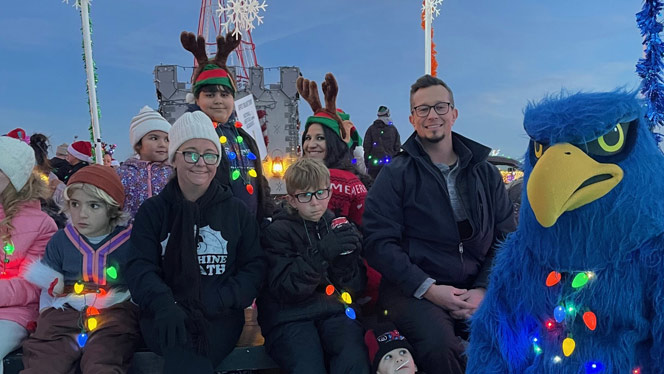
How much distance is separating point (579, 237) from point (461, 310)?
92 centimetres

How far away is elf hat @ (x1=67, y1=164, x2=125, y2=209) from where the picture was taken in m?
2.41

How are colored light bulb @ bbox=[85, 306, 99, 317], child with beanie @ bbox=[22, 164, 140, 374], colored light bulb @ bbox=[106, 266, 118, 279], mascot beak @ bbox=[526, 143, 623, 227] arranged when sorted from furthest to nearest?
colored light bulb @ bbox=[106, 266, 118, 279], colored light bulb @ bbox=[85, 306, 99, 317], child with beanie @ bbox=[22, 164, 140, 374], mascot beak @ bbox=[526, 143, 623, 227]

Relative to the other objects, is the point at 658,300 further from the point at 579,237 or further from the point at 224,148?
the point at 224,148

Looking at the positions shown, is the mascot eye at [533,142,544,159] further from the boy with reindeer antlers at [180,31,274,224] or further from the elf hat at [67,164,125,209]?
the elf hat at [67,164,125,209]

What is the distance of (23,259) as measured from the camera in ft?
8.50

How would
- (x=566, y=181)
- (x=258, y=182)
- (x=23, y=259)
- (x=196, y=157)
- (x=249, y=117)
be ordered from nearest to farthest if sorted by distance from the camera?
(x=566, y=181), (x=196, y=157), (x=23, y=259), (x=258, y=182), (x=249, y=117)

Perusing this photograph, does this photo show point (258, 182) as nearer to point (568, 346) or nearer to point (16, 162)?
point (16, 162)

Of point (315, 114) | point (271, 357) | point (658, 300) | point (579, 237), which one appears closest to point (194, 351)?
point (271, 357)

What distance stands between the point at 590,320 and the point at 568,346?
0.10m

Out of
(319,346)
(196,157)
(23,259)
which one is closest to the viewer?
(319,346)

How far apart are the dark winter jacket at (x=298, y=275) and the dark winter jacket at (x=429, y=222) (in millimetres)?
198

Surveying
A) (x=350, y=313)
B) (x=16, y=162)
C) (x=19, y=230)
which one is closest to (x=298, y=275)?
(x=350, y=313)

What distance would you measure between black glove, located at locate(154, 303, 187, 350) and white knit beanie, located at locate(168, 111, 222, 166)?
2.58ft

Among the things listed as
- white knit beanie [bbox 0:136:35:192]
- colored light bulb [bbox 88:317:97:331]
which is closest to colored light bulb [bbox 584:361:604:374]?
colored light bulb [bbox 88:317:97:331]
